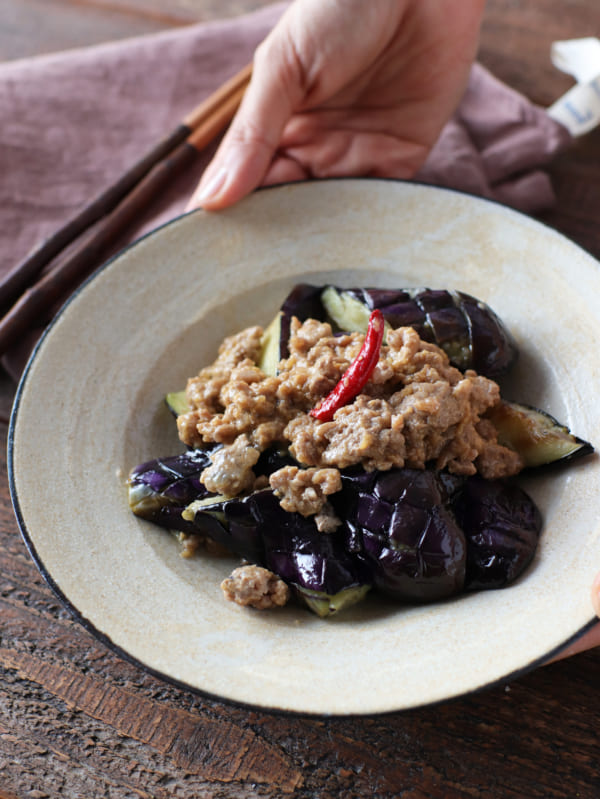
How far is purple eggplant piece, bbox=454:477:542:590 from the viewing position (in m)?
2.51

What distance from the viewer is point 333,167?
423 cm

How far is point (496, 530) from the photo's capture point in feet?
8.37

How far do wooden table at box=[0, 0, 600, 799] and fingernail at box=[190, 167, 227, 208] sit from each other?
2.00 metres

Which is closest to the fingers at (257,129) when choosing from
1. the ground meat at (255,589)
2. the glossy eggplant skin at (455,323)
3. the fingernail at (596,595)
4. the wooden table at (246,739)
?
the glossy eggplant skin at (455,323)

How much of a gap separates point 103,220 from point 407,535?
2672 millimetres

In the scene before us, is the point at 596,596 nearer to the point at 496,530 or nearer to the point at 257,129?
the point at 496,530

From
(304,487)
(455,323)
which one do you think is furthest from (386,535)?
(455,323)

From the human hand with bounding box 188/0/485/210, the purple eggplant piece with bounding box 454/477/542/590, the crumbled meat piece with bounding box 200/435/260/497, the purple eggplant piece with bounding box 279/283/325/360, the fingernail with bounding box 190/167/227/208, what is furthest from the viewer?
the human hand with bounding box 188/0/485/210

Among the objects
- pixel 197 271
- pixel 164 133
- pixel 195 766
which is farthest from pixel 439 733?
pixel 164 133

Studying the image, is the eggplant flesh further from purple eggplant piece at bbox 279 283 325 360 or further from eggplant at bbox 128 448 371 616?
purple eggplant piece at bbox 279 283 325 360

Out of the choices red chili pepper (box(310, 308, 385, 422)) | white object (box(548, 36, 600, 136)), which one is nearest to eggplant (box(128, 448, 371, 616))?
red chili pepper (box(310, 308, 385, 422))

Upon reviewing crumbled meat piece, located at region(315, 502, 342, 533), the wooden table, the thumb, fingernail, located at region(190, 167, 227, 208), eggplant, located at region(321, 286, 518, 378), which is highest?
the thumb

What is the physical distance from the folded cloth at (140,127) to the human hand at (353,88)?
9.7 inches

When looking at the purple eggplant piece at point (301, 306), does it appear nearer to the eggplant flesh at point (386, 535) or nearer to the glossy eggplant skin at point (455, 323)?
the glossy eggplant skin at point (455, 323)
